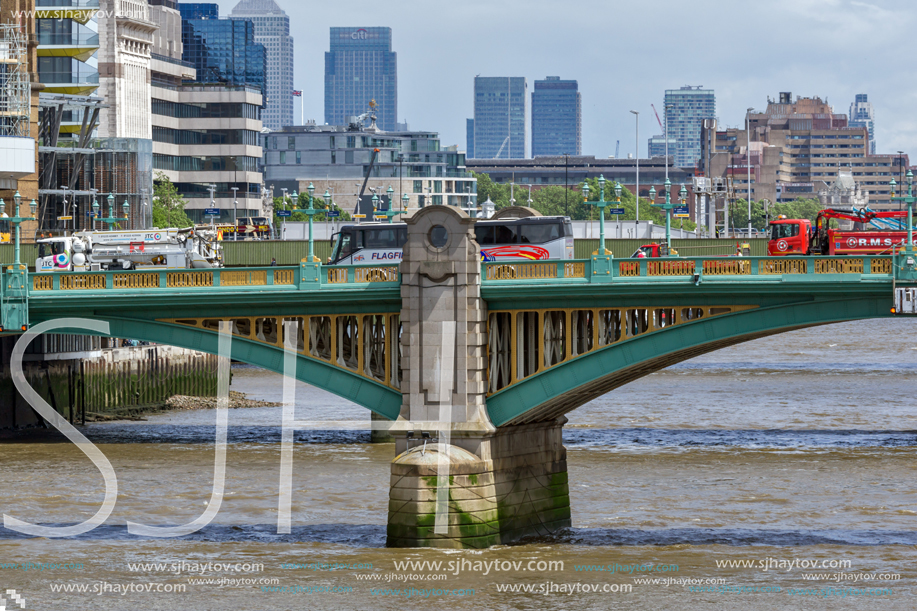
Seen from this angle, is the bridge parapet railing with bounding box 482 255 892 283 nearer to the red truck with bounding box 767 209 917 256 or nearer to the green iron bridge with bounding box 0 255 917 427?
the green iron bridge with bounding box 0 255 917 427

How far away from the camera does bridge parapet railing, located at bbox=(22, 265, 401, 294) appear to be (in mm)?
46562

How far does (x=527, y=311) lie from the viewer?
44375 mm

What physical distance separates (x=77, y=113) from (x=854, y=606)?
113148 millimetres

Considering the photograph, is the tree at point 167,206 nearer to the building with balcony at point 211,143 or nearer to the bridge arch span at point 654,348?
the building with balcony at point 211,143

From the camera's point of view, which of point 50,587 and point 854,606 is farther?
point 50,587

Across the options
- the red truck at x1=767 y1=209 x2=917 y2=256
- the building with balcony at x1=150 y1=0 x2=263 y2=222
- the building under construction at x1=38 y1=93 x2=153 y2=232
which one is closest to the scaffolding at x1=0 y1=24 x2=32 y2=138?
the building under construction at x1=38 y1=93 x2=153 y2=232

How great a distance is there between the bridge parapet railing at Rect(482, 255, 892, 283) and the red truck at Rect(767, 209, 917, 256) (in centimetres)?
589

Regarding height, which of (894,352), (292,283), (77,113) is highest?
(77,113)

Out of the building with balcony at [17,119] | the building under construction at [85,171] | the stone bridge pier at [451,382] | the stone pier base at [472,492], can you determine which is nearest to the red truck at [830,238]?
the stone pier base at [472,492]

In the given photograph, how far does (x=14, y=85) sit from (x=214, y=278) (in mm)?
61033

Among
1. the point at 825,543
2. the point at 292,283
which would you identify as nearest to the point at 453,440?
the point at 292,283

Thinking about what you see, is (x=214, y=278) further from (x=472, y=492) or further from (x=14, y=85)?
(x=14, y=85)

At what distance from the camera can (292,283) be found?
158 feet

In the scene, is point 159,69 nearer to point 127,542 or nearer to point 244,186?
point 244,186
